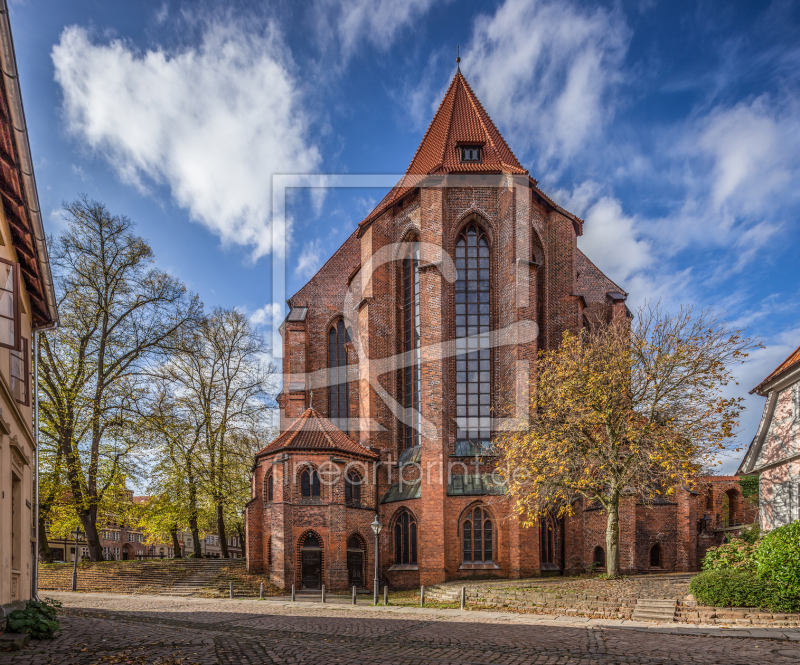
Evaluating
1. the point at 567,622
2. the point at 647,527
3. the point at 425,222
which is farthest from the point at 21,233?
the point at 647,527

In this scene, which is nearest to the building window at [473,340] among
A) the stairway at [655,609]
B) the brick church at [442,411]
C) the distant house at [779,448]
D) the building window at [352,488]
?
the brick church at [442,411]

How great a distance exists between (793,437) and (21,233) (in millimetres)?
18763

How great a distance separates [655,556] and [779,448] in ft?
31.1

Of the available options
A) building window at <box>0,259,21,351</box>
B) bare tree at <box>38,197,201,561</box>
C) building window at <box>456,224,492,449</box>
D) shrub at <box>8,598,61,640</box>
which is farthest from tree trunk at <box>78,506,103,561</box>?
building window at <box>0,259,21,351</box>

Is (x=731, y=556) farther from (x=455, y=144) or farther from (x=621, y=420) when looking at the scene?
(x=455, y=144)

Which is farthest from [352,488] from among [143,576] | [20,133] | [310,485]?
[20,133]

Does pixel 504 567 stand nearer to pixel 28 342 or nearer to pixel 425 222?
pixel 425 222

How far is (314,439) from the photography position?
81.6 ft

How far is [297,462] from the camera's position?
79.9ft

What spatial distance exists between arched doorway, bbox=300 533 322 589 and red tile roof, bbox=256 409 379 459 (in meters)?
3.40

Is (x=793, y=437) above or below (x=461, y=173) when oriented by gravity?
below

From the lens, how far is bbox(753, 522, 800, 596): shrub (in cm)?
1297

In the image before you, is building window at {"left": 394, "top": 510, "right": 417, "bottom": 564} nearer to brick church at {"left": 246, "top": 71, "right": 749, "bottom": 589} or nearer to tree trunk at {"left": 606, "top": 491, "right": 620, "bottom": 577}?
brick church at {"left": 246, "top": 71, "right": 749, "bottom": 589}

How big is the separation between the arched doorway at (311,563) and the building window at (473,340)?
690cm
